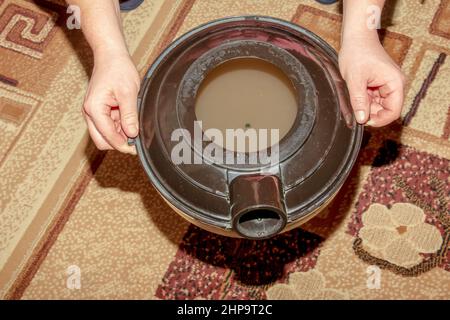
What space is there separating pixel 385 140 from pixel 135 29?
957 mm

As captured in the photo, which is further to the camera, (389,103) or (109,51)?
(109,51)

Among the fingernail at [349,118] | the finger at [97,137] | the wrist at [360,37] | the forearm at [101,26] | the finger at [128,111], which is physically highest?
the wrist at [360,37]

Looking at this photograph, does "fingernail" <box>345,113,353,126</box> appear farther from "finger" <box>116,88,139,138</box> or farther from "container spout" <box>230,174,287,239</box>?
"finger" <box>116,88,139,138</box>

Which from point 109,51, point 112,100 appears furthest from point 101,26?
point 112,100

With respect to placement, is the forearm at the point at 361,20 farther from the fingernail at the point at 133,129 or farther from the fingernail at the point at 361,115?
the fingernail at the point at 133,129

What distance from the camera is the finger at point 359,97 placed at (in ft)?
Result: 2.99

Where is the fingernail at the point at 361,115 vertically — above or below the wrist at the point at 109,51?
above

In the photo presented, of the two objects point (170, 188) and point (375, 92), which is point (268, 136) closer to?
point (170, 188)

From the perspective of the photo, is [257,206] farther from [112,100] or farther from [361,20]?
[361,20]

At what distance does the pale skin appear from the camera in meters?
0.97

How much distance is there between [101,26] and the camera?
1132 mm

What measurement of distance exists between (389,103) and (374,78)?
6 centimetres

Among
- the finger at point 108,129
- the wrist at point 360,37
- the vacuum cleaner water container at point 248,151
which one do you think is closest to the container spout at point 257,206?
the vacuum cleaner water container at point 248,151

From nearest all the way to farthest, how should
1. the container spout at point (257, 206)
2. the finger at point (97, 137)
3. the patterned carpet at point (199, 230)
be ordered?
the container spout at point (257, 206) < the finger at point (97, 137) < the patterned carpet at point (199, 230)
